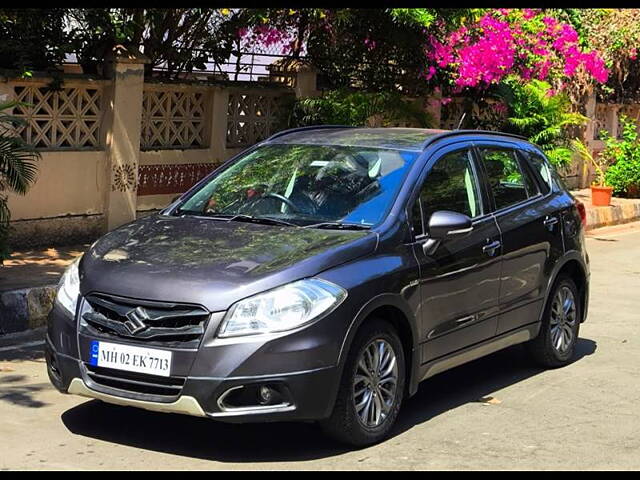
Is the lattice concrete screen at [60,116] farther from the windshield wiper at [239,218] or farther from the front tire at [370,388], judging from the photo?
the front tire at [370,388]

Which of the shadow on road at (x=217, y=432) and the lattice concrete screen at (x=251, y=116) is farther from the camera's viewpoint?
the lattice concrete screen at (x=251, y=116)

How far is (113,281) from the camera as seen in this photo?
219 inches

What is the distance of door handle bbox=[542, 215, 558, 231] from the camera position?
7.61 meters

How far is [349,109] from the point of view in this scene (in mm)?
13602

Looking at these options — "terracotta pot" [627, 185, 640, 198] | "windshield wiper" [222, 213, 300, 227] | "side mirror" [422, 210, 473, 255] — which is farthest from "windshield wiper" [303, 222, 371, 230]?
"terracotta pot" [627, 185, 640, 198]

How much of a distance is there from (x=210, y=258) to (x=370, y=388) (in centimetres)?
107

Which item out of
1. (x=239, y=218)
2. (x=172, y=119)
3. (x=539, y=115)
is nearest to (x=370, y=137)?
(x=239, y=218)

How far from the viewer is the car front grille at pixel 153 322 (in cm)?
534

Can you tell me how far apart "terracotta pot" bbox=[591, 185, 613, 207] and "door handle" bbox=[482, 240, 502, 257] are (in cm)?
1163

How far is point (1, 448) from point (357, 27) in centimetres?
963

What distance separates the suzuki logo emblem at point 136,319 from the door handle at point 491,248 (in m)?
2.32

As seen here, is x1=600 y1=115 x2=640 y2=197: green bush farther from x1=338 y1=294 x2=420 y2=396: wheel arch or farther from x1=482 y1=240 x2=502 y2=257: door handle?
x1=338 y1=294 x2=420 y2=396: wheel arch

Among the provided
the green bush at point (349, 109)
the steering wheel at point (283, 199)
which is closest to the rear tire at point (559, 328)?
the steering wheel at point (283, 199)

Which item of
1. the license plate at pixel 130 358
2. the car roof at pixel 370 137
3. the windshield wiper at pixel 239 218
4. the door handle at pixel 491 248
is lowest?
the license plate at pixel 130 358
